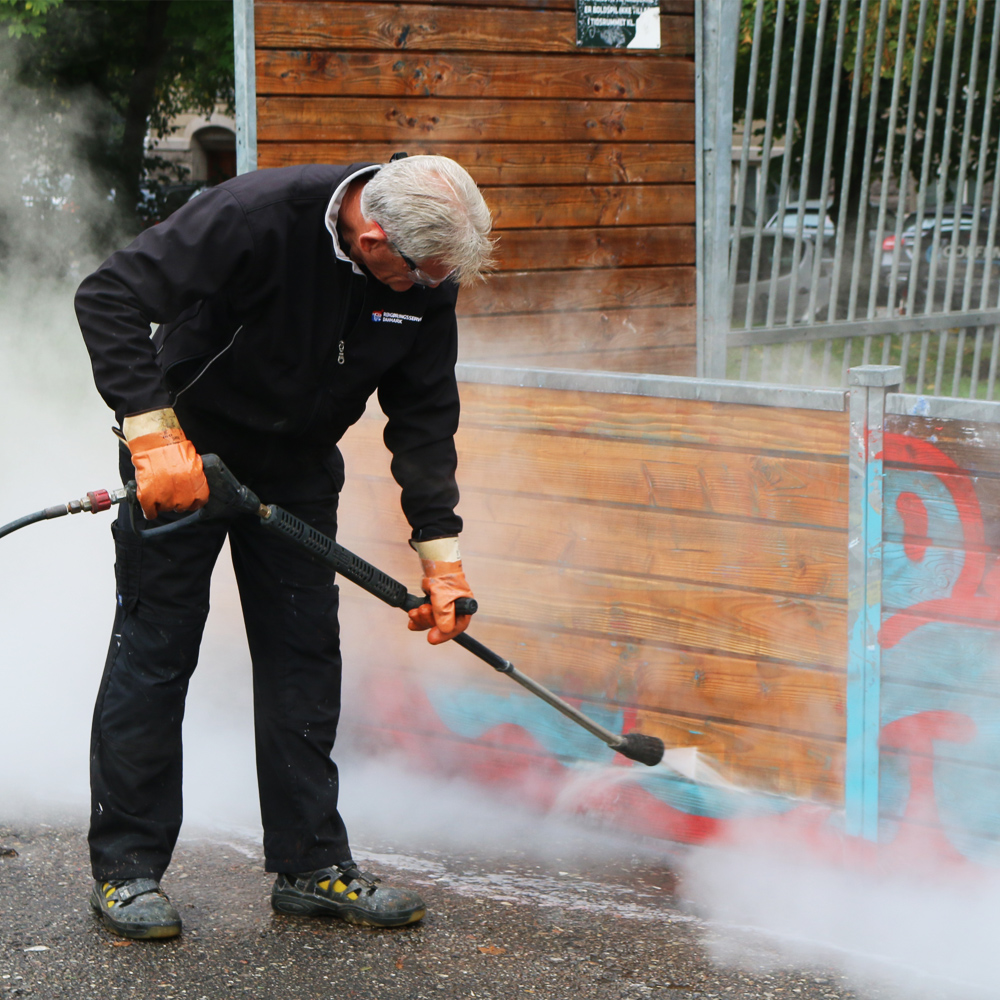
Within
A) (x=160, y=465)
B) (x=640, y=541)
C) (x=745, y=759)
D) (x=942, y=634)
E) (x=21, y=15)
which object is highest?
(x=21, y=15)

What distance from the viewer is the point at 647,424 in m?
2.96

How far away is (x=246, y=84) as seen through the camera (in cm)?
371

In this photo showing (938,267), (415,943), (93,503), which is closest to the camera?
(93,503)

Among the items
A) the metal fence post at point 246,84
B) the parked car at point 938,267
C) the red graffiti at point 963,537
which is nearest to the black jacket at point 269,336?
the red graffiti at point 963,537

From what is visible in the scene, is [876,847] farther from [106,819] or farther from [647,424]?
[106,819]

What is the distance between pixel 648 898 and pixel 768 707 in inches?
20.8

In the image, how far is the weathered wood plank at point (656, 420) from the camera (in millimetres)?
2760

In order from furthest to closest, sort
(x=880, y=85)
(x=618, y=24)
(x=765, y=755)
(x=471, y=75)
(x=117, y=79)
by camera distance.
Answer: (x=117, y=79) → (x=880, y=85) → (x=618, y=24) → (x=471, y=75) → (x=765, y=755)

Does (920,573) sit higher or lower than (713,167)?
lower

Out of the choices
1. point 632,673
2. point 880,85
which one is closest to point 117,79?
point 880,85

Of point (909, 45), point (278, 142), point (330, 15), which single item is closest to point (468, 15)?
point (330, 15)

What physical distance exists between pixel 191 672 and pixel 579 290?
90.5 inches

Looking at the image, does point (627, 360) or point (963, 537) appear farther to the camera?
point (627, 360)

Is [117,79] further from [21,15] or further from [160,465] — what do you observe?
[160,465]
